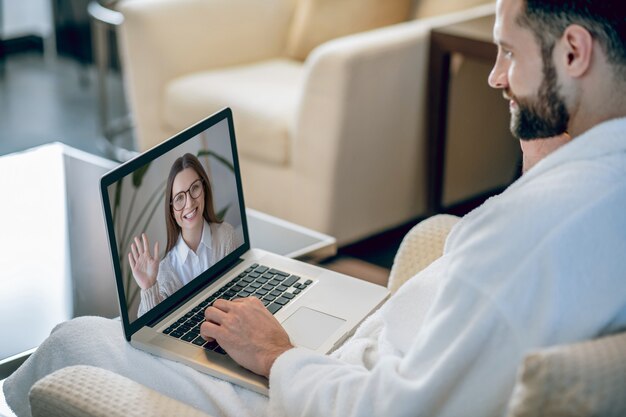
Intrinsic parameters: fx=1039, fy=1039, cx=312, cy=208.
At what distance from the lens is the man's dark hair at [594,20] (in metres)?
1.12

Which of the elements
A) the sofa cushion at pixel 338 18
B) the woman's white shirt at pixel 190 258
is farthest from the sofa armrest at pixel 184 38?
the woman's white shirt at pixel 190 258

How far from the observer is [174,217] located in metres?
1.49

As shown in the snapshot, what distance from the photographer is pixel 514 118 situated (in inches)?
49.1

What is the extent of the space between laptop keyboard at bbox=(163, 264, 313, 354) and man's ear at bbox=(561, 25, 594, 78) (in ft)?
2.01

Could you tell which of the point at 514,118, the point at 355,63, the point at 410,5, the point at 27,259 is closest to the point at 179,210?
the point at 514,118

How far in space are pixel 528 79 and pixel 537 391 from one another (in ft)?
1.27

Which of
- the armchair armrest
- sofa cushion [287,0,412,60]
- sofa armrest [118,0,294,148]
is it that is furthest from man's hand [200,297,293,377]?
sofa cushion [287,0,412,60]

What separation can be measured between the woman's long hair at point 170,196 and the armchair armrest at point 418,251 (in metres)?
0.31

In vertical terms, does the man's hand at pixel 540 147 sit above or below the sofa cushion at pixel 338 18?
above

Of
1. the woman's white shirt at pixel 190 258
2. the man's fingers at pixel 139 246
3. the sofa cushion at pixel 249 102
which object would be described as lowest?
the sofa cushion at pixel 249 102

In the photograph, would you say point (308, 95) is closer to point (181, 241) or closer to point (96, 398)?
point (181, 241)

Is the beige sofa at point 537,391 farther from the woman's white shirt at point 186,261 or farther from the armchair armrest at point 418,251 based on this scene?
the armchair armrest at point 418,251

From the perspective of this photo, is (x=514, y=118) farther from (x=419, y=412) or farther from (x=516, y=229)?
(x=419, y=412)

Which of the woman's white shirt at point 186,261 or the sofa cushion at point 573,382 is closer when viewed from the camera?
the sofa cushion at point 573,382
